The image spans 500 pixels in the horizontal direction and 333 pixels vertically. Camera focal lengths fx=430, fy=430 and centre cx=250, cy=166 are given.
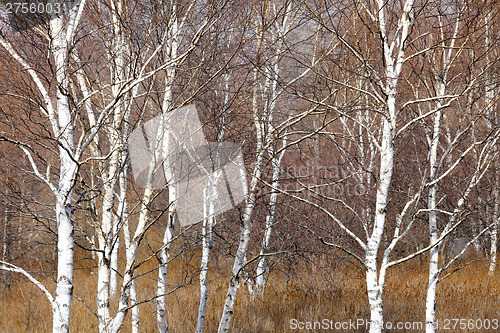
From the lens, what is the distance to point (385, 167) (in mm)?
3592

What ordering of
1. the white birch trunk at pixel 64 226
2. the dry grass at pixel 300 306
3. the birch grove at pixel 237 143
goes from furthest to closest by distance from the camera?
the dry grass at pixel 300 306
the birch grove at pixel 237 143
the white birch trunk at pixel 64 226

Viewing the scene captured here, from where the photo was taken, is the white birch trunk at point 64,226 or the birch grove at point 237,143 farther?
the birch grove at point 237,143

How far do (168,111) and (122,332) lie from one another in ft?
14.3

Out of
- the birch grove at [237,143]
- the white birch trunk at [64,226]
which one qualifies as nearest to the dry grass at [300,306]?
the birch grove at [237,143]

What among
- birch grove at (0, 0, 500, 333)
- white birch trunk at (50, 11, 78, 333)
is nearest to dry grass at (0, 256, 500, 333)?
birch grove at (0, 0, 500, 333)

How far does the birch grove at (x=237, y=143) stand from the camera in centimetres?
335

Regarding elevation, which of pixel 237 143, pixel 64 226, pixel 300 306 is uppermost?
pixel 237 143

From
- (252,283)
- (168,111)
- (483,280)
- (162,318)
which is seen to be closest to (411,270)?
(483,280)

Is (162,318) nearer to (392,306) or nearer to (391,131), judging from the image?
(391,131)

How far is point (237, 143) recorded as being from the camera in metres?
5.74

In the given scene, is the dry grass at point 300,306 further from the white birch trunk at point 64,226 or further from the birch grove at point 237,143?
the white birch trunk at point 64,226

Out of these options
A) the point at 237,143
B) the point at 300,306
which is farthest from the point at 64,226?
the point at 300,306

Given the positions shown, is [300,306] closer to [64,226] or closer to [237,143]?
[237,143]

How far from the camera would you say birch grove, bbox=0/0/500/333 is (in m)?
3.35
